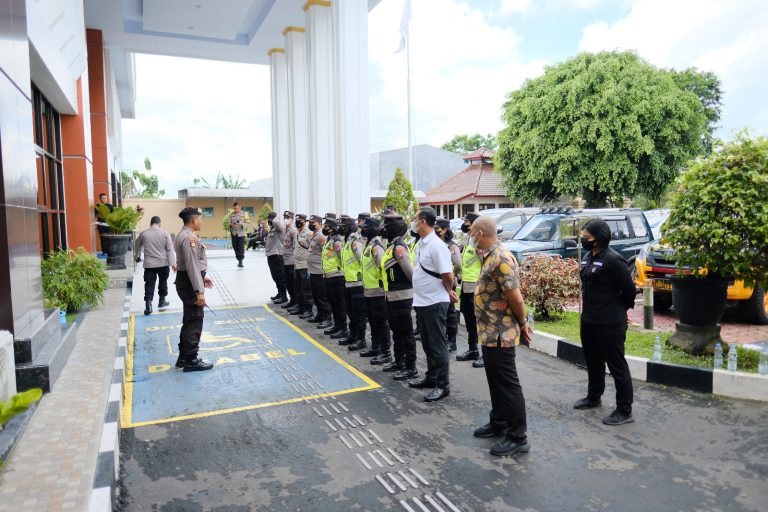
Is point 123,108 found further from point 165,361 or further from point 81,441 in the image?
point 81,441

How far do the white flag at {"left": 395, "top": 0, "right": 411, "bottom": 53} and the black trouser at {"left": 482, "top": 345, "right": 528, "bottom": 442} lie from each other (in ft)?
70.0

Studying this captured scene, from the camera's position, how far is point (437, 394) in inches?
211

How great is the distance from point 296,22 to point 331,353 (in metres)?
14.2

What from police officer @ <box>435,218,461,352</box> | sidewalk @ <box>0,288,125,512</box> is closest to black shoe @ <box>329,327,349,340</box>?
police officer @ <box>435,218,461,352</box>

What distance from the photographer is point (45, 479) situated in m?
3.42

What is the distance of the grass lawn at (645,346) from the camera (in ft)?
18.6

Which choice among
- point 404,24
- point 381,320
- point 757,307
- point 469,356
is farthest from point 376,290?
point 404,24

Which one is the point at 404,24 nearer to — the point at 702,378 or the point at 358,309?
the point at 358,309

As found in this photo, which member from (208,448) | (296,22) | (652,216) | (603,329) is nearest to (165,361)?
(208,448)

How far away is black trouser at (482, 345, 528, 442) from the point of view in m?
4.17

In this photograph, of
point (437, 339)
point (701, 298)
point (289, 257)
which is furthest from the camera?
point (289, 257)

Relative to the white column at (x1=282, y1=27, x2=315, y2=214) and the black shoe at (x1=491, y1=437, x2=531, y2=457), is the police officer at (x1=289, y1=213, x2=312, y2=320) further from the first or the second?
the white column at (x1=282, y1=27, x2=315, y2=214)

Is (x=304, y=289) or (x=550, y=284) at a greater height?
(x=550, y=284)

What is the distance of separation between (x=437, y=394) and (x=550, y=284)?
344 cm
